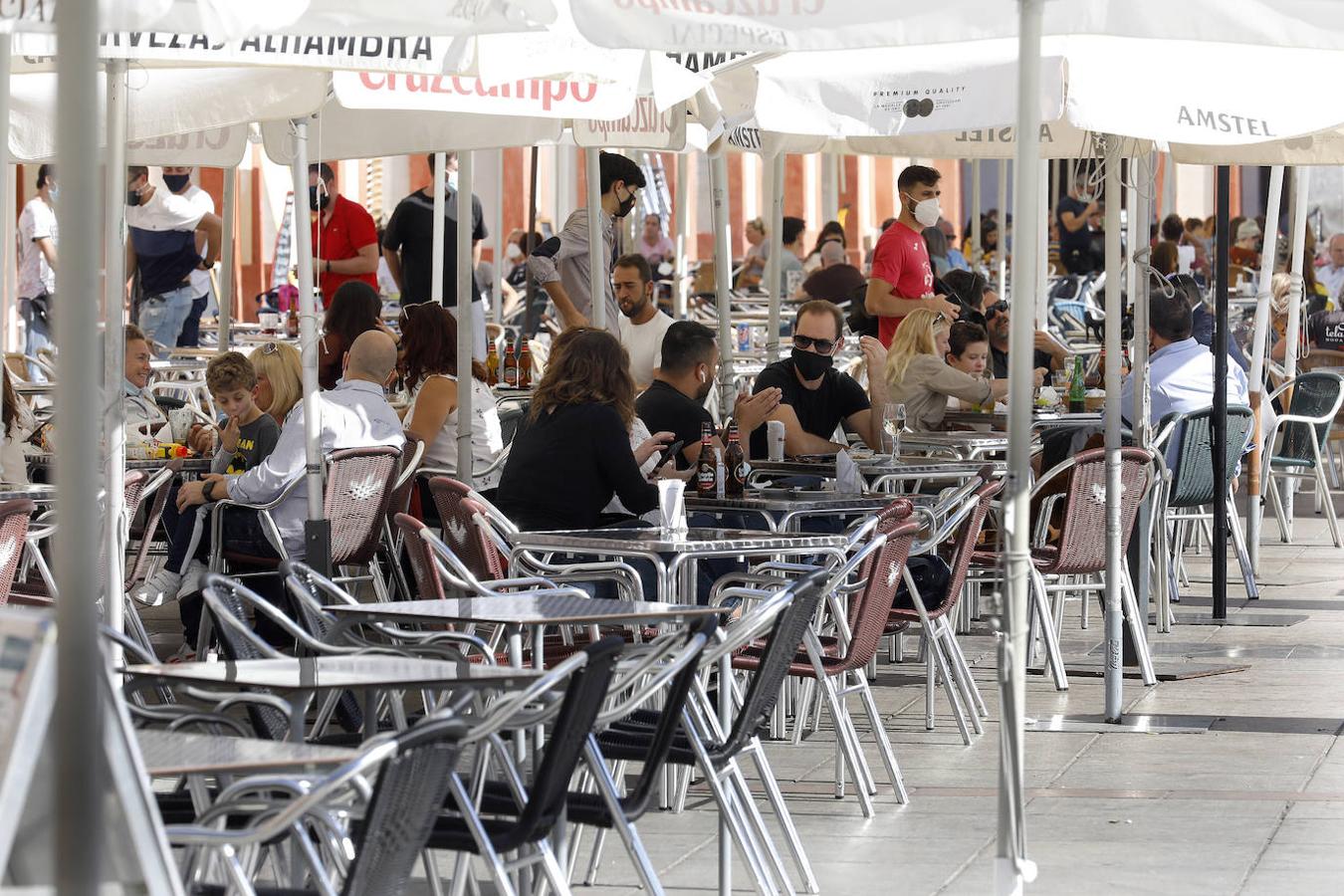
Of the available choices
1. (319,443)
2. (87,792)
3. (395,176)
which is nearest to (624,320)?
(319,443)

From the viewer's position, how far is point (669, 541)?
6.01m

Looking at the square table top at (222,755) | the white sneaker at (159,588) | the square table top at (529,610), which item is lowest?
the white sneaker at (159,588)

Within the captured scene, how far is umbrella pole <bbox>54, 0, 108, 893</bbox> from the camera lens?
5.77ft

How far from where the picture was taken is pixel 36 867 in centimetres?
261

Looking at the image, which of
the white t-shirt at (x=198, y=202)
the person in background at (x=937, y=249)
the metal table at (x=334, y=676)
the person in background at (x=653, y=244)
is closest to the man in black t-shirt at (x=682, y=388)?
the metal table at (x=334, y=676)

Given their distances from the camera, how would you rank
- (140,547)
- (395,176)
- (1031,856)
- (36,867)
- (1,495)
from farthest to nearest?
(395,176), (140,547), (1,495), (1031,856), (36,867)

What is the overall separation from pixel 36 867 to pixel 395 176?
2447cm

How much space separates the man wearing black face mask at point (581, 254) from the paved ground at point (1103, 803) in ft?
12.6

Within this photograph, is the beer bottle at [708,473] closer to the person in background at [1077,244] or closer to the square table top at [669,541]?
the square table top at [669,541]

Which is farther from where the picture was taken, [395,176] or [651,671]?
[395,176]

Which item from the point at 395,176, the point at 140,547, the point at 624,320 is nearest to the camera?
the point at 140,547

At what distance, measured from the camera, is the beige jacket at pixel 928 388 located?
375 inches

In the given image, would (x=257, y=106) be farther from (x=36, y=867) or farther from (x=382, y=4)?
(x=36, y=867)

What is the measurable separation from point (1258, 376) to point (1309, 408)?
1422mm
